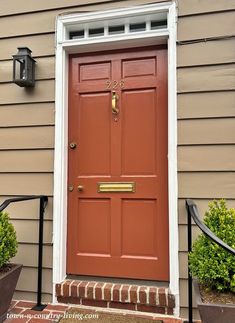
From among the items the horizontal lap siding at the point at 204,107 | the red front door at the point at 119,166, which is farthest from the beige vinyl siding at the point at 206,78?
the red front door at the point at 119,166

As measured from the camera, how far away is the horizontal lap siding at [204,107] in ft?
7.38

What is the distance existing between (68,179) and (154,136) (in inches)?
31.7

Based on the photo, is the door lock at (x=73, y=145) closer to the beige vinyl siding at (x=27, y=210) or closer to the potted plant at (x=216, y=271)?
the beige vinyl siding at (x=27, y=210)

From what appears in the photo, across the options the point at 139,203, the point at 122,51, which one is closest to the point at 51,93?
the point at 122,51

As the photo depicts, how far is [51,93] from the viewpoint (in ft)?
8.43

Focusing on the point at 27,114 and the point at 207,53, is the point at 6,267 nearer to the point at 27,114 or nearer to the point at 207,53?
the point at 27,114

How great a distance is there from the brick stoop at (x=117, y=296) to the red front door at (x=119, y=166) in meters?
0.12

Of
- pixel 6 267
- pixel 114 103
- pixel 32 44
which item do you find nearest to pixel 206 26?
pixel 114 103

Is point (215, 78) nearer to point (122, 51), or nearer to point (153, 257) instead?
point (122, 51)

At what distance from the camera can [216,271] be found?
161 cm

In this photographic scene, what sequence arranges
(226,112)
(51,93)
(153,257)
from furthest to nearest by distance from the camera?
(51,93)
(153,257)
(226,112)

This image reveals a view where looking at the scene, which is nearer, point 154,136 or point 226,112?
point 226,112

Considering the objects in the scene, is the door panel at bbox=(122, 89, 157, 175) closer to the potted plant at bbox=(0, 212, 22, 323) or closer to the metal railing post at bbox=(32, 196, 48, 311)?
the metal railing post at bbox=(32, 196, 48, 311)

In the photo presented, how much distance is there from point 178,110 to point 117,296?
4.83 feet
